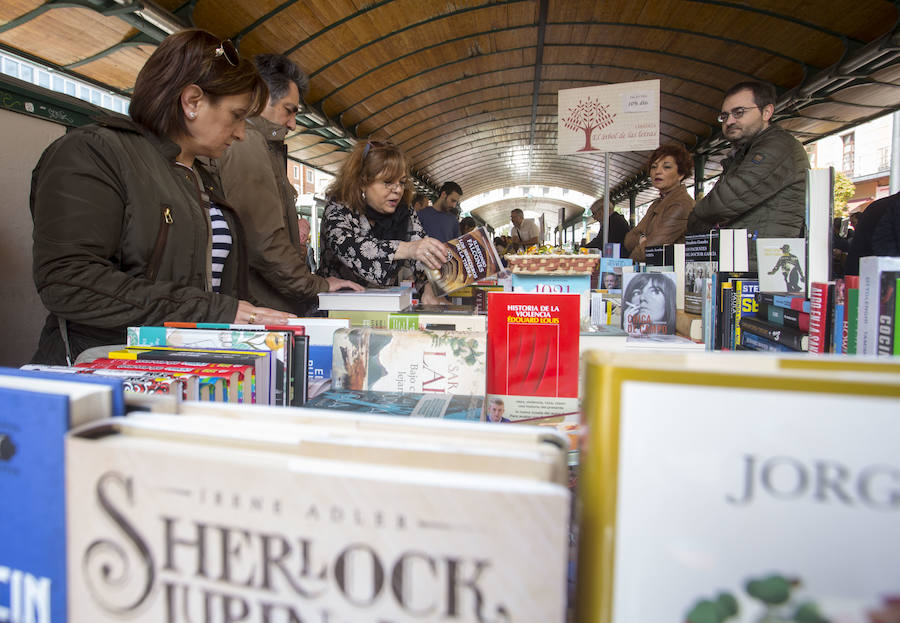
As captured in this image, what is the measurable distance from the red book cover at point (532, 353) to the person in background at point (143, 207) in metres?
0.56

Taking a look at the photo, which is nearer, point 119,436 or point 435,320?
point 119,436

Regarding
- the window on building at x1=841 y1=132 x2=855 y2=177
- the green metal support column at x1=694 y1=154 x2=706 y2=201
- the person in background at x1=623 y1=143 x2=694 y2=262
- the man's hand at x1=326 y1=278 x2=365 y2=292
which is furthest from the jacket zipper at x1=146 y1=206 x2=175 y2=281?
the window on building at x1=841 y1=132 x2=855 y2=177

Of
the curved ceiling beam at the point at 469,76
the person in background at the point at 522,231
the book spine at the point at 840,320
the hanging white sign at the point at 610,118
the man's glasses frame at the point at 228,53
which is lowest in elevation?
the book spine at the point at 840,320

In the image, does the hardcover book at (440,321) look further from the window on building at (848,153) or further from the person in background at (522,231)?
the window on building at (848,153)

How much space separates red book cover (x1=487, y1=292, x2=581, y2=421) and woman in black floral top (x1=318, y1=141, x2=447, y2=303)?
0.97m

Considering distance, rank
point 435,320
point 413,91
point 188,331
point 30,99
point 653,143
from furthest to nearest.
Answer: point 413,91
point 653,143
point 30,99
point 435,320
point 188,331

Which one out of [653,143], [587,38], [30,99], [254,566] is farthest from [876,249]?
A: [587,38]

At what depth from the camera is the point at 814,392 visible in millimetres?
283

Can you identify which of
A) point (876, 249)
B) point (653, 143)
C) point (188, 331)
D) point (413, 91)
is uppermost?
point (413, 91)

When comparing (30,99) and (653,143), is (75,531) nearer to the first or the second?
(30,99)

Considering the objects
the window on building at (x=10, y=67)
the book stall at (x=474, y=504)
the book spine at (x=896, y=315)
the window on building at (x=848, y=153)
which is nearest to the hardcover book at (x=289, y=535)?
the book stall at (x=474, y=504)

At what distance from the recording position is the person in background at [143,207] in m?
1.11

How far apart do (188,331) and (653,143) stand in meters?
3.62

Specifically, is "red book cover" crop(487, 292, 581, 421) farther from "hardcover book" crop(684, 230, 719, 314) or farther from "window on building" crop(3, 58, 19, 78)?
"window on building" crop(3, 58, 19, 78)
